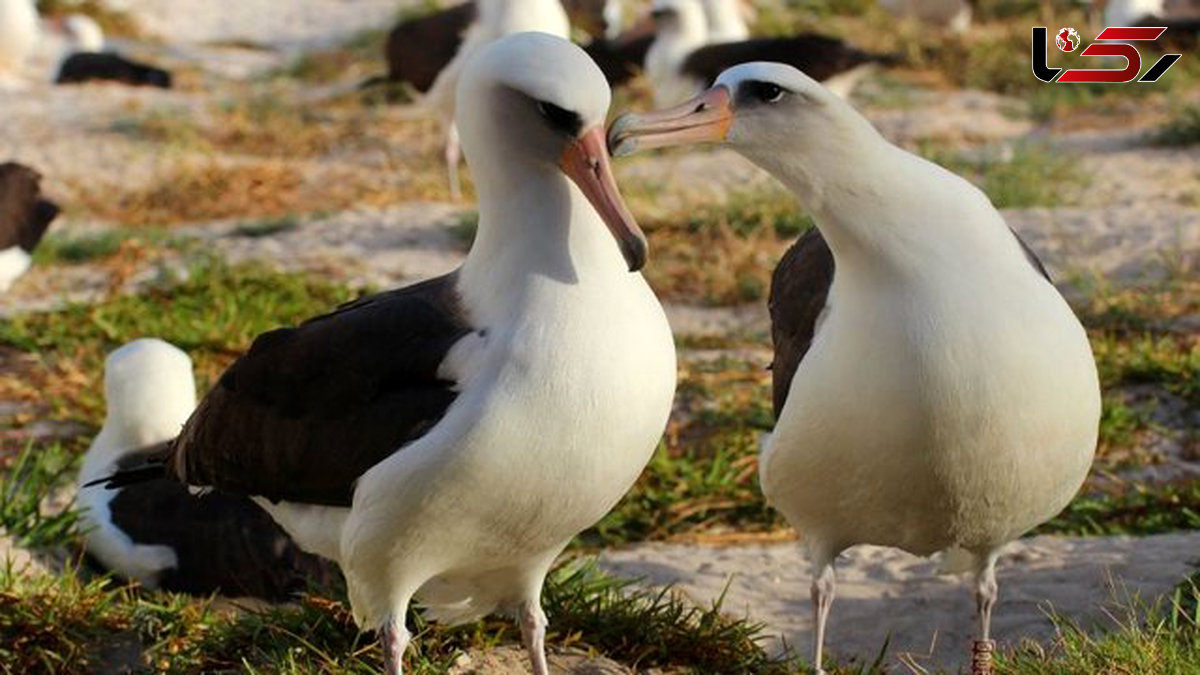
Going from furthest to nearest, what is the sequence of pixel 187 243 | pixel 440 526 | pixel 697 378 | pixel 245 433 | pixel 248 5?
pixel 248 5, pixel 187 243, pixel 697 378, pixel 245 433, pixel 440 526

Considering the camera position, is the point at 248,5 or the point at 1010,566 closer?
the point at 1010,566

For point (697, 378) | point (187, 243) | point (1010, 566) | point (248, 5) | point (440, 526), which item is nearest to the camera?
point (440, 526)

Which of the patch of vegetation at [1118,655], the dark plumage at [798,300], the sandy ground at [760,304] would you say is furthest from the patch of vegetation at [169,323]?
the patch of vegetation at [1118,655]

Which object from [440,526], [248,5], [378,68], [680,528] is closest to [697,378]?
[680,528]

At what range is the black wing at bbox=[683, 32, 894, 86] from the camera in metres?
11.8

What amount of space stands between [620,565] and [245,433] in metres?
1.67

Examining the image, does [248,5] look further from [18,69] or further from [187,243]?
[187,243]

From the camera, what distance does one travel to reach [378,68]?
1509 cm

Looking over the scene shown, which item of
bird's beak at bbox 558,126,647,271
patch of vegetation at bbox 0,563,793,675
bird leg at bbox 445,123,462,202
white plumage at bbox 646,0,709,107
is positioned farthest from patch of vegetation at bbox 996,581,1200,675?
white plumage at bbox 646,0,709,107

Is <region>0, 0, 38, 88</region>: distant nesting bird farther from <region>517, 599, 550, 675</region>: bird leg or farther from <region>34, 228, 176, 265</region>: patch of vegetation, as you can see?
<region>517, 599, 550, 675</region>: bird leg

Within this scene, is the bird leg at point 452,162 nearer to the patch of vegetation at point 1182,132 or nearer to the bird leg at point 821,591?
the patch of vegetation at point 1182,132

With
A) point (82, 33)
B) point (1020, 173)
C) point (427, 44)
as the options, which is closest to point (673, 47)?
point (427, 44)

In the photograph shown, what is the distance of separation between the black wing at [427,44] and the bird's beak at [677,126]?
7.53 m

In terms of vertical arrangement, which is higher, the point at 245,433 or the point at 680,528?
the point at 245,433
